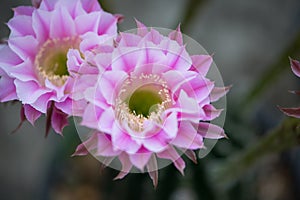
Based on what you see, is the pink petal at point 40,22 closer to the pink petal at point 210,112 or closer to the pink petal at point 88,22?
the pink petal at point 88,22

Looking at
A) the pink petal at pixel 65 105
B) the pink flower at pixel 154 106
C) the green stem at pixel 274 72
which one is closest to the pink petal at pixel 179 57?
Result: the pink flower at pixel 154 106

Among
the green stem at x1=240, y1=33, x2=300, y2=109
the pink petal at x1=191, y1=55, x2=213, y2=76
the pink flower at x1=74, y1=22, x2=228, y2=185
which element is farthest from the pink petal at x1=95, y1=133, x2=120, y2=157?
the green stem at x1=240, y1=33, x2=300, y2=109

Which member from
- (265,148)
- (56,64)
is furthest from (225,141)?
(56,64)

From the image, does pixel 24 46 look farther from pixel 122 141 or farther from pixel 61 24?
pixel 122 141

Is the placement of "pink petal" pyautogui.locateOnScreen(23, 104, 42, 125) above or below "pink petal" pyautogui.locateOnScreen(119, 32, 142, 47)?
below

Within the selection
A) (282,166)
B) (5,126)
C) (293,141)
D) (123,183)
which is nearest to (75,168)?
(123,183)

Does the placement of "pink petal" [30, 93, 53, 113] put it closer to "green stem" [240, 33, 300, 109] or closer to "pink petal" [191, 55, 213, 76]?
"pink petal" [191, 55, 213, 76]

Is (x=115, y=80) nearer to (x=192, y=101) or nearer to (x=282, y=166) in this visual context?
(x=192, y=101)
